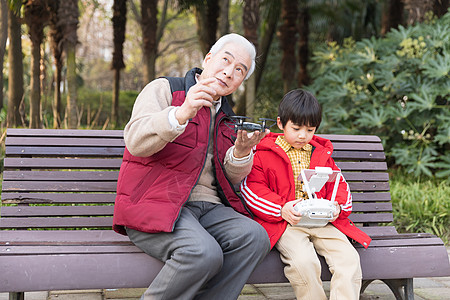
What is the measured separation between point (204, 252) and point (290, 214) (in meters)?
0.57

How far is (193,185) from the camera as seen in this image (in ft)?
8.28

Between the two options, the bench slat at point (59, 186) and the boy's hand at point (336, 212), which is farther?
the bench slat at point (59, 186)

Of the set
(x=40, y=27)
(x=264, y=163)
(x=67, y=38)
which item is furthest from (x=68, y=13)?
(x=264, y=163)

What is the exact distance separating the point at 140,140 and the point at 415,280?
2525 mm

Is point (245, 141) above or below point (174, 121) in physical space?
below

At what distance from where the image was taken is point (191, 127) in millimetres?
2600

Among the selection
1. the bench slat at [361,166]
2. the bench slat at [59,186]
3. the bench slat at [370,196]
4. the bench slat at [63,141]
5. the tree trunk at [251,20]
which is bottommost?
the bench slat at [370,196]

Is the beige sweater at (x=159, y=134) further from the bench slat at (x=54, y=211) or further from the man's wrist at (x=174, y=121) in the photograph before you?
the bench slat at (x=54, y=211)

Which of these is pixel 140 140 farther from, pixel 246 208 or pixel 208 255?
A: pixel 246 208

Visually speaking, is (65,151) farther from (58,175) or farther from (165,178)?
(165,178)

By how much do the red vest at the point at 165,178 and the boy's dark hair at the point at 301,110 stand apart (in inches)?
16.1

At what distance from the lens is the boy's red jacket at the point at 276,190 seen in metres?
2.76

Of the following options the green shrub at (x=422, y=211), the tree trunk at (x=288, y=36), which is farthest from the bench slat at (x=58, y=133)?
the tree trunk at (x=288, y=36)

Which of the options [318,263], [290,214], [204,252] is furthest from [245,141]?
[318,263]
